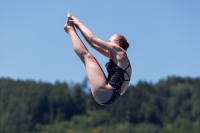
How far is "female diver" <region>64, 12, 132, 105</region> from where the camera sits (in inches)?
508

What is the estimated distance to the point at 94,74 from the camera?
→ 12898mm

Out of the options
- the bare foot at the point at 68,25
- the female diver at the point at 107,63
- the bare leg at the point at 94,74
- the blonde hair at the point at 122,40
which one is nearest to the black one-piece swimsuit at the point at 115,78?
the female diver at the point at 107,63

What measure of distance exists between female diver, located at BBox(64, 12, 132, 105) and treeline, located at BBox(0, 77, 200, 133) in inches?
4359

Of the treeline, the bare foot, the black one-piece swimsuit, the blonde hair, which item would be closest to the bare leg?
the black one-piece swimsuit

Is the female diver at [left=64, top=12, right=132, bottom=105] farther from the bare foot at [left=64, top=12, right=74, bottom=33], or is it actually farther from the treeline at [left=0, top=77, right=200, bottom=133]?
the treeline at [left=0, top=77, right=200, bottom=133]

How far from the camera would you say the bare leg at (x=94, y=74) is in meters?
12.9

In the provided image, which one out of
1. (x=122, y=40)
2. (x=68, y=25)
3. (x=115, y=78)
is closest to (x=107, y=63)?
(x=115, y=78)

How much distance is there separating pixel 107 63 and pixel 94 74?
0.66 meters

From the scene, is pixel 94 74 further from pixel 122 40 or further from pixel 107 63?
pixel 122 40

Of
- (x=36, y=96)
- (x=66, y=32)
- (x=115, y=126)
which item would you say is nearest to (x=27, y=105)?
(x=36, y=96)

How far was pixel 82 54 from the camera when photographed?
512 inches

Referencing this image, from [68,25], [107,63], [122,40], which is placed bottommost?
[107,63]

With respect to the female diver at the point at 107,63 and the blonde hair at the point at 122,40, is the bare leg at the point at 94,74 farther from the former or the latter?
the blonde hair at the point at 122,40

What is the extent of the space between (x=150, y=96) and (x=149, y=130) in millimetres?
24661
